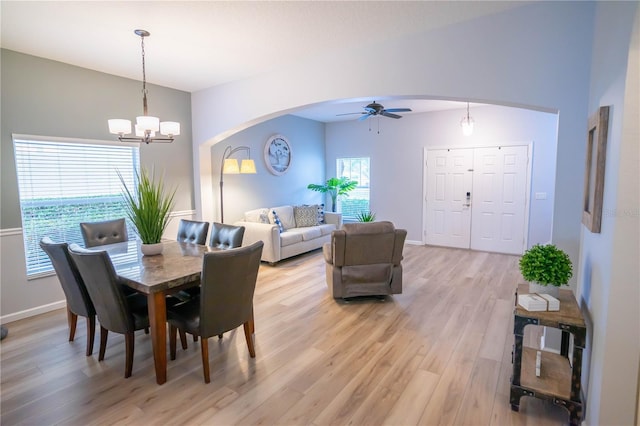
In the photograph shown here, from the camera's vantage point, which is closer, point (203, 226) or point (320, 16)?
point (320, 16)

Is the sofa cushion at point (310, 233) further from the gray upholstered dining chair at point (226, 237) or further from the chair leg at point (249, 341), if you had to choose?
the chair leg at point (249, 341)

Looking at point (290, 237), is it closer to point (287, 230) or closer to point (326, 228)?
point (287, 230)

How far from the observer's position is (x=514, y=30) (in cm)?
275

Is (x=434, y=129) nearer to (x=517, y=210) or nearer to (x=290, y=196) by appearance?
(x=517, y=210)

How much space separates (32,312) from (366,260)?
3794 millimetres

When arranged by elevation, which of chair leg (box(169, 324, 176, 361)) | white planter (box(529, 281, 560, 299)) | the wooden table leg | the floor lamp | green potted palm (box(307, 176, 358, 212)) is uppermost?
the floor lamp

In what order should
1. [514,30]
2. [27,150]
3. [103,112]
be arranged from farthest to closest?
[103,112]
[27,150]
[514,30]

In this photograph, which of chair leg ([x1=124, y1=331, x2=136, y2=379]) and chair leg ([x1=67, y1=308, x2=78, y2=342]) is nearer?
chair leg ([x1=124, y1=331, x2=136, y2=379])

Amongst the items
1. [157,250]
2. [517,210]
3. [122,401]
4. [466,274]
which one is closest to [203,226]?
[157,250]

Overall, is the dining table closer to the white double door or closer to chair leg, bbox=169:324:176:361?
chair leg, bbox=169:324:176:361

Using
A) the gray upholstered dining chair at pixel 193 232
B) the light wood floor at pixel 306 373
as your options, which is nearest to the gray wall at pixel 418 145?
the light wood floor at pixel 306 373

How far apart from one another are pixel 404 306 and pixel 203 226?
8.02 feet

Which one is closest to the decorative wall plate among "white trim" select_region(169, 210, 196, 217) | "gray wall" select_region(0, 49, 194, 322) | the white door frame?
"white trim" select_region(169, 210, 196, 217)

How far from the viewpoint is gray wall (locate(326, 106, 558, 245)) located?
571 cm
